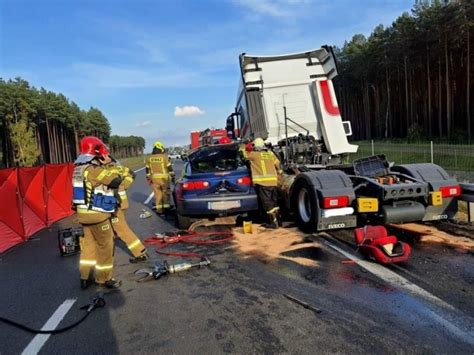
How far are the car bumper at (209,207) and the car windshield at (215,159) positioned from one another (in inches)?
29.5

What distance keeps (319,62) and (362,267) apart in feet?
21.7

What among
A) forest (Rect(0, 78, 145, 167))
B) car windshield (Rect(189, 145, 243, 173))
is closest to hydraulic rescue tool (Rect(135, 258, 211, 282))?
car windshield (Rect(189, 145, 243, 173))

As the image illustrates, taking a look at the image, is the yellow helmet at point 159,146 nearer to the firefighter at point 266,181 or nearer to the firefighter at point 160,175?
the firefighter at point 160,175

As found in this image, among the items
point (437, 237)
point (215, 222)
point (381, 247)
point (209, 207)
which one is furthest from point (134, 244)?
point (437, 237)

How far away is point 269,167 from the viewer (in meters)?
7.92

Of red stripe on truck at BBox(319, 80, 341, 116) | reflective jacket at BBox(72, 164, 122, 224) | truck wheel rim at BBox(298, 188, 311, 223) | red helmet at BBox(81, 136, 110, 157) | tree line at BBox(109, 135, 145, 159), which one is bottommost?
truck wheel rim at BBox(298, 188, 311, 223)

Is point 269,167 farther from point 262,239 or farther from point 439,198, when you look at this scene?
point 439,198

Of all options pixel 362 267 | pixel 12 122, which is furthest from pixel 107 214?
pixel 12 122

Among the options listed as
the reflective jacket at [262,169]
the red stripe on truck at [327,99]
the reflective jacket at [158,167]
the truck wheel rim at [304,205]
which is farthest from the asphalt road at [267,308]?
the reflective jacket at [158,167]

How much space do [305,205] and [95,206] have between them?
11.7ft

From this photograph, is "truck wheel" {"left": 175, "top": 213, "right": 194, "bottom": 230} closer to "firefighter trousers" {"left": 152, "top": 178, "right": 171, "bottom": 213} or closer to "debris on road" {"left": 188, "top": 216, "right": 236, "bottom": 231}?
"debris on road" {"left": 188, "top": 216, "right": 236, "bottom": 231}

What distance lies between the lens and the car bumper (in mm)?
7859

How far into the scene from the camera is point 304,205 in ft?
24.4

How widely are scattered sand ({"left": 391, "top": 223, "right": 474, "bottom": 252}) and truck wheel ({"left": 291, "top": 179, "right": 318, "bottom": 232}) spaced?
4.65 ft
